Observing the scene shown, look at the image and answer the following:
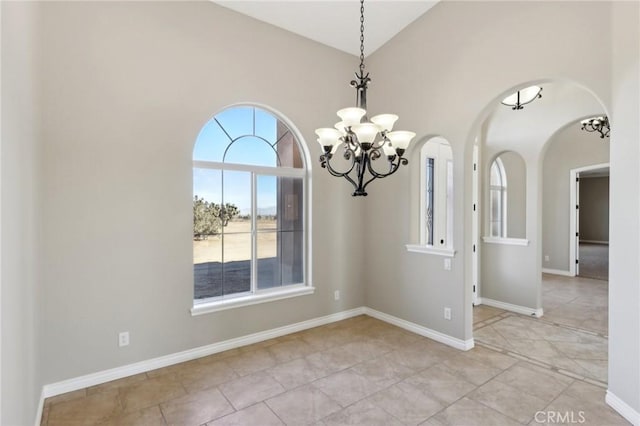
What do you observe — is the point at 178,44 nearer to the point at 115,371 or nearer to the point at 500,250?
the point at 115,371

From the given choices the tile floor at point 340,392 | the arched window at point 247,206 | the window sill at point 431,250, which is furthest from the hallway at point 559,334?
the arched window at point 247,206

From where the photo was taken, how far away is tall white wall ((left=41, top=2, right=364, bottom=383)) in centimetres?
270

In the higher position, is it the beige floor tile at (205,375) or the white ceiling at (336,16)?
the white ceiling at (336,16)

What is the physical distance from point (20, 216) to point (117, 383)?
1830 millimetres

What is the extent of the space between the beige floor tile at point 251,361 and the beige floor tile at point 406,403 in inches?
43.8

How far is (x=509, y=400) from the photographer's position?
2.60 metres

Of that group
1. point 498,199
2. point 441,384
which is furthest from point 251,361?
point 498,199

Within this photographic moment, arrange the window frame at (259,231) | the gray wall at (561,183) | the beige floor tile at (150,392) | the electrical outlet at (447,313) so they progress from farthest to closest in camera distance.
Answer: the gray wall at (561,183)
the electrical outlet at (447,313)
the window frame at (259,231)
the beige floor tile at (150,392)

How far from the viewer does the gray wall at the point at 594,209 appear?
40.7 ft

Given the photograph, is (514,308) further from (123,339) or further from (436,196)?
(123,339)

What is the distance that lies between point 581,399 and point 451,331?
124 cm

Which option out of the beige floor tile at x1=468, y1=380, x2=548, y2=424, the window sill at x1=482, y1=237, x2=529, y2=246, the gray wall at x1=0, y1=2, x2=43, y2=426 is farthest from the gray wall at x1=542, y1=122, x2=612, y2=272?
the gray wall at x1=0, y1=2, x2=43, y2=426

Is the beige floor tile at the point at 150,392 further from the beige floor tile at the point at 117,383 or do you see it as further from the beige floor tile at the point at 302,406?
the beige floor tile at the point at 302,406

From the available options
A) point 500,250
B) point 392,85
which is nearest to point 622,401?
point 500,250
